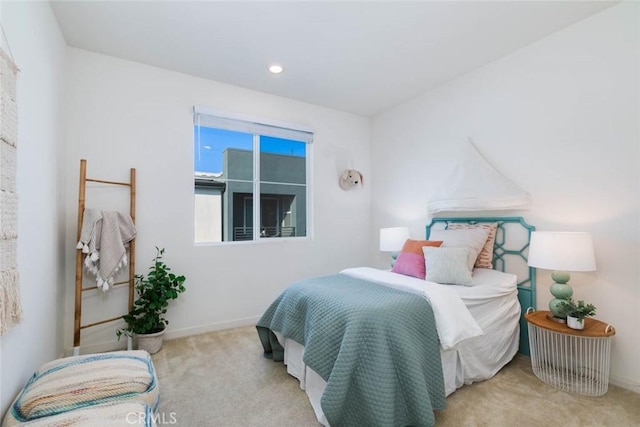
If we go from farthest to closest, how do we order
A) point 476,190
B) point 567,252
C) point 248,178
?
point 248,178
point 476,190
point 567,252

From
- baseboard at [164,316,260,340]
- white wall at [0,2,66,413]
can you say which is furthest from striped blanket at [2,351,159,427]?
baseboard at [164,316,260,340]

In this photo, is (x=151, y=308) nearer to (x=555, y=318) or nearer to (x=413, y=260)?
(x=413, y=260)

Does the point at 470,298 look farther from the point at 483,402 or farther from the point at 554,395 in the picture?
the point at 554,395

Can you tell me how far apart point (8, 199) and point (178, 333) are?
6.74 feet

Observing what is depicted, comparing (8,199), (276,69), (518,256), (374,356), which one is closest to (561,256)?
(518,256)

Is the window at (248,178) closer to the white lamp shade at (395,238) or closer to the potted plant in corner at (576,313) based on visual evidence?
the white lamp shade at (395,238)

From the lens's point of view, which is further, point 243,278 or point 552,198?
point 243,278

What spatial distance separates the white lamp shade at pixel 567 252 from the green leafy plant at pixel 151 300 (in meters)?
2.94

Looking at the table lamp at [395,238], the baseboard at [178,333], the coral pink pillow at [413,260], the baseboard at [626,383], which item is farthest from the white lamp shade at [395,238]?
the baseboard at [626,383]

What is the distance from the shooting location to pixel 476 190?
9.33ft

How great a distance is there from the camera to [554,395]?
1959mm

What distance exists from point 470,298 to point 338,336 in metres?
1.06

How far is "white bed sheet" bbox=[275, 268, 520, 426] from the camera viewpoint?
1.94m

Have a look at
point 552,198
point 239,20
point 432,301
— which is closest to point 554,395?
point 432,301
